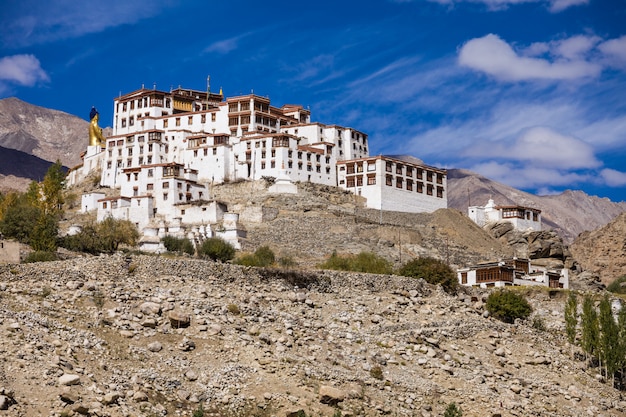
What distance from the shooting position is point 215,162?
86.3 m

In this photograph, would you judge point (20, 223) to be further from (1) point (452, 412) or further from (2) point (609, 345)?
(1) point (452, 412)

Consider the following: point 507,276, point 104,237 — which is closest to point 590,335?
point 507,276

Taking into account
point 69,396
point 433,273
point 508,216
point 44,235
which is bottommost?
point 69,396

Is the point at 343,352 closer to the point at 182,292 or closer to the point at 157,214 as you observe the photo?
the point at 182,292

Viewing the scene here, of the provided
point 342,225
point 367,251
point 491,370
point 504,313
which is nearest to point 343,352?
point 491,370

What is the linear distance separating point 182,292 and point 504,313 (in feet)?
66.3

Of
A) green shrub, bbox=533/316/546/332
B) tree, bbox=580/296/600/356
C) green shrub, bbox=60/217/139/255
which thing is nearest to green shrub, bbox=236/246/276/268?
green shrub, bbox=60/217/139/255

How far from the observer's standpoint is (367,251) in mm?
71375

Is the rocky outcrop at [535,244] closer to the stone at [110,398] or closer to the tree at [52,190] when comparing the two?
the tree at [52,190]

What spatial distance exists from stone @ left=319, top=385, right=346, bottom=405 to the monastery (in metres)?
40.5

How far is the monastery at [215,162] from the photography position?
8081 centimetres

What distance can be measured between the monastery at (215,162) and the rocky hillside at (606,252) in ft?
44.2

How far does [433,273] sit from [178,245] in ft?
67.0

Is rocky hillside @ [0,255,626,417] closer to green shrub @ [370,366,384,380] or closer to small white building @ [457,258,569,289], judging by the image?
green shrub @ [370,366,384,380]
